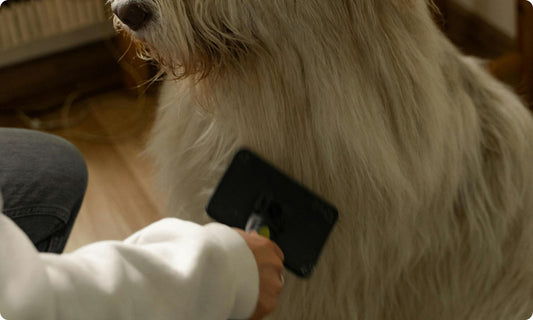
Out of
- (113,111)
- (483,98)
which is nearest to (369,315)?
(483,98)

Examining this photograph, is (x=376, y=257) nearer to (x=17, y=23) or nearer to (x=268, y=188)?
(x=268, y=188)

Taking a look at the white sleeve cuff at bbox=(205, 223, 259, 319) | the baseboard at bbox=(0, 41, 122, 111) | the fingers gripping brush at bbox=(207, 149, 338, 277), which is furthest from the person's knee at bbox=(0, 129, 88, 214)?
the baseboard at bbox=(0, 41, 122, 111)

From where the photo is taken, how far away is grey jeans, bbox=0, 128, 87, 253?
967 mm

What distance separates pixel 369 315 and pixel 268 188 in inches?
11.7

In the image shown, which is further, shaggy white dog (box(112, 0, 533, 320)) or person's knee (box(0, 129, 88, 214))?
person's knee (box(0, 129, 88, 214))

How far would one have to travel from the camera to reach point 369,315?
1.01m

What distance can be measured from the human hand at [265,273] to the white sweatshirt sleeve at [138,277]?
3cm

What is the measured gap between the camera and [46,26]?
1.81 meters

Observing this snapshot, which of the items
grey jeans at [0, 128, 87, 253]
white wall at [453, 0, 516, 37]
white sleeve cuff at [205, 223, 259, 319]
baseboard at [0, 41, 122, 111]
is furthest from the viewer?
baseboard at [0, 41, 122, 111]

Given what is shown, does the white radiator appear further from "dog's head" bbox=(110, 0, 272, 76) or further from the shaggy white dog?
"dog's head" bbox=(110, 0, 272, 76)

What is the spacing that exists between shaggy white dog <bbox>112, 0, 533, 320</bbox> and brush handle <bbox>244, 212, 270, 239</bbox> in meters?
0.09

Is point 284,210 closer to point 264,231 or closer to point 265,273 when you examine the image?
point 264,231

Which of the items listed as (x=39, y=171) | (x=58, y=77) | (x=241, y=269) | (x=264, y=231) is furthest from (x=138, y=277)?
(x=58, y=77)

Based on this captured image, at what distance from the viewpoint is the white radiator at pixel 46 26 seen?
1.75 meters
